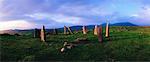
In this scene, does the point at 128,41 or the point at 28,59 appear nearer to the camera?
the point at 28,59

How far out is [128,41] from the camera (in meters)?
49.8

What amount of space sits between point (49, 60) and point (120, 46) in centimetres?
998

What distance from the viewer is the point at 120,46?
155 ft

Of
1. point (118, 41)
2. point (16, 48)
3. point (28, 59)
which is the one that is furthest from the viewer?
point (118, 41)

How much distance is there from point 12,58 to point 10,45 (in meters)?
6.06

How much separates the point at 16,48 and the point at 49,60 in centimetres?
609

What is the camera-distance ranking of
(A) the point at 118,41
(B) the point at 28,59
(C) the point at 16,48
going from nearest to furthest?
(B) the point at 28,59 < (C) the point at 16,48 < (A) the point at 118,41

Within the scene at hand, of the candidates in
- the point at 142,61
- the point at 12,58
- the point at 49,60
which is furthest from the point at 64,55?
the point at 142,61

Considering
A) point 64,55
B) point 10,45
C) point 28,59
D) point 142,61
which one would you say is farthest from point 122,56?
point 10,45

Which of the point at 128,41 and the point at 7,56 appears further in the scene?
the point at 128,41

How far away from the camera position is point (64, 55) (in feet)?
141

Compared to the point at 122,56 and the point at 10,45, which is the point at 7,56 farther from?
the point at 122,56

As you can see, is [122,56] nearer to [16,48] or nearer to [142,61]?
[142,61]

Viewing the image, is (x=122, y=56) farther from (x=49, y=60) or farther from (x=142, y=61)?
(x=49, y=60)
